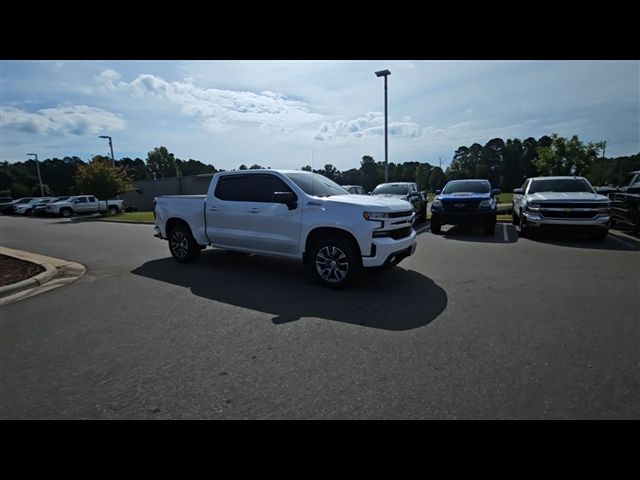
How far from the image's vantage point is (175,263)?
295 inches

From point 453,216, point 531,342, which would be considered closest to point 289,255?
point 531,342

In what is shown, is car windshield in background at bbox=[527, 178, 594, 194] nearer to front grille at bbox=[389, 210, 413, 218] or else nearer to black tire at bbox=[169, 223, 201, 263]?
front grille at bbox=[389, 210, 413, 218]

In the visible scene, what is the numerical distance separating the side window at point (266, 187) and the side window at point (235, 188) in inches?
4.7

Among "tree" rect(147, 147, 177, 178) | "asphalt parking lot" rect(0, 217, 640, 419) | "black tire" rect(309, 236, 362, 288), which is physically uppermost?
"tree" rect(147, 147, 177, 178)

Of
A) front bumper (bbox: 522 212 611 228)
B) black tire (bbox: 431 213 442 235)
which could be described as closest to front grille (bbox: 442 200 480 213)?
black tire (bbox: 431 213 442 235)

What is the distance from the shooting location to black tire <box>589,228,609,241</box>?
8688 millimetres

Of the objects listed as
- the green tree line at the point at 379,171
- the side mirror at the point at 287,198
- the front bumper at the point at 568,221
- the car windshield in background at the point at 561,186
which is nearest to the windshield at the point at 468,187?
the car windshield in background at the point at 561,186

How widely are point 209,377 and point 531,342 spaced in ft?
10.7

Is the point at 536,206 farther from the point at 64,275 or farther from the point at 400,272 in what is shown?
the point at 64,275

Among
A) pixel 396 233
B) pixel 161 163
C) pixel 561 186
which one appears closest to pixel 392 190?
pixel 561 186

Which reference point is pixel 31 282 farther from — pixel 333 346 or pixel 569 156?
pixel 569 156

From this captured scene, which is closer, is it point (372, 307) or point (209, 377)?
point (209, 377)

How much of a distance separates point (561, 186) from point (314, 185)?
879 cm
